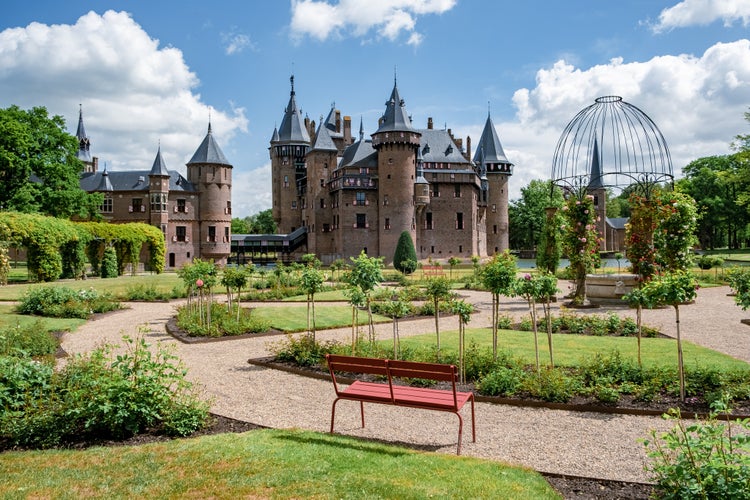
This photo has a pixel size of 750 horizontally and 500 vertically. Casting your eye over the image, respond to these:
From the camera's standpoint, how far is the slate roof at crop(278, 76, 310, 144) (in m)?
67.9

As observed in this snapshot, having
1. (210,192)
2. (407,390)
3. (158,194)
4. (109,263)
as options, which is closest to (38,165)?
(109,263)

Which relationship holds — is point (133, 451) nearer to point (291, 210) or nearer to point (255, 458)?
point (255, 458)

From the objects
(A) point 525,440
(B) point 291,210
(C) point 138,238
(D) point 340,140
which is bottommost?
(A) point 525,440

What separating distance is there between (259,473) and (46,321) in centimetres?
1334

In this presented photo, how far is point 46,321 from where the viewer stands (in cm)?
1579

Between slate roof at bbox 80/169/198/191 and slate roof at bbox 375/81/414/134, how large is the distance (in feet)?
65.9

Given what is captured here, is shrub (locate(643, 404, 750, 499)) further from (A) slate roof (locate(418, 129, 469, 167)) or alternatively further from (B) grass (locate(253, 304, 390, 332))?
(A) slate roof (locate(418, 129, 469, 167))

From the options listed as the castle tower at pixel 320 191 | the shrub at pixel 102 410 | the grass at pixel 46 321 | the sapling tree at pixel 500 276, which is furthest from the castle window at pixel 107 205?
the sapling tree at pixel 500 276

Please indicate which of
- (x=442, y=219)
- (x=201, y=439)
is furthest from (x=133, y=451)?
(x=442, y=219)

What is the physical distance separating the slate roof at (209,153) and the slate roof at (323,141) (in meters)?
9.67

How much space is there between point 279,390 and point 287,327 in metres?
6.23

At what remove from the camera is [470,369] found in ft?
30.1

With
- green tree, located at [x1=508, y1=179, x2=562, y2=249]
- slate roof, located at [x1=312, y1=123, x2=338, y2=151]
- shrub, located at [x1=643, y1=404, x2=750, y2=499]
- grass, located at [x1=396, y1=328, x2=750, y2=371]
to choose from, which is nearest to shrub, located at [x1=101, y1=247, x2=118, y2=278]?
grass, located at [x1=396, y1=328, x2=750, y2=371]

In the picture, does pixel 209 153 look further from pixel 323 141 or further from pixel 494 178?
pixel 494 178
